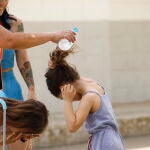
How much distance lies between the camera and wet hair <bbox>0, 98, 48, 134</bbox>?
2977mm

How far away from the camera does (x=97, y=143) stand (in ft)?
13.1

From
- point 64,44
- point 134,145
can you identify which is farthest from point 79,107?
point 134,145

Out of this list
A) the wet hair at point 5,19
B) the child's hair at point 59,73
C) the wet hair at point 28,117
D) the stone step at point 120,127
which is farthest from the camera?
the stone step at point 120,127

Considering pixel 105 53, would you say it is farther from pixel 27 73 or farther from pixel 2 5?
pixel 2 5

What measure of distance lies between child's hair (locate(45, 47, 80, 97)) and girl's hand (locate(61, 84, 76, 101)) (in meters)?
0.03

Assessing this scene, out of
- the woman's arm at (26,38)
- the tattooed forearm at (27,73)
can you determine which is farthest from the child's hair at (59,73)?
the tattooed forearm at (27,73)

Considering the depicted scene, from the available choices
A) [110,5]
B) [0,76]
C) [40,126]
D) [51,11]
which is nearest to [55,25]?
[51,11]

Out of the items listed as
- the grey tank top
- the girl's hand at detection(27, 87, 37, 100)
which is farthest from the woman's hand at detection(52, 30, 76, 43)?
the girl's hand at detection(27, 87, 37, 100)

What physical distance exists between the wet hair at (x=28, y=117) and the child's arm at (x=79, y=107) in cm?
87

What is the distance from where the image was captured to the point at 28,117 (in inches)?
117

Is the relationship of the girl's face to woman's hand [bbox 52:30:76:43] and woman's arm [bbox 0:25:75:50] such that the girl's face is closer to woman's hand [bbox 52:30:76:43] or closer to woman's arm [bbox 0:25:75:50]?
woman's arm [bbox 0:25:75:50]

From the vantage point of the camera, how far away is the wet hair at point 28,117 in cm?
298

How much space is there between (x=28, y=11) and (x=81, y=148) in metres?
2.03

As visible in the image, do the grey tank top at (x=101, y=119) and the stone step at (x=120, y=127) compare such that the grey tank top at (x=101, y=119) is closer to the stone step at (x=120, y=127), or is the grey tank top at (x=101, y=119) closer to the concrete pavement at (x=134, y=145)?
the stone step at (x=120, y=127)
